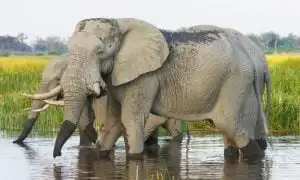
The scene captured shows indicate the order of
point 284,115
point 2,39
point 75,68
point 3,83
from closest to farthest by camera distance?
point 75,68
point 284,115
point 3,83
point 2,39

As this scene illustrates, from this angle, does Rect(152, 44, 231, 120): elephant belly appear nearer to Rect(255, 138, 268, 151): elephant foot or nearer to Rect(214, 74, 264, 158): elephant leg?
Rect(214, 74, 264, 158): elephant leg

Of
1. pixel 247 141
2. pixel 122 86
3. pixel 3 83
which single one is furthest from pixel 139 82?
pixel 3 83

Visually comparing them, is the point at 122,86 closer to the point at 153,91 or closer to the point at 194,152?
the point at 153,91

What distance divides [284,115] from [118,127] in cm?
552

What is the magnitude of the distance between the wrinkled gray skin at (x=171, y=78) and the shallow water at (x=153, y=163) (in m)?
0.44

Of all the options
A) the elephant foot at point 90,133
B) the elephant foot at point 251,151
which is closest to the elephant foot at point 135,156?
the elephant foot at point 251,151

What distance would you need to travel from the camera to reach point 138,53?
1482 cm

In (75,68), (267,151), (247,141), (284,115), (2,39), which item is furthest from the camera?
(2,39)

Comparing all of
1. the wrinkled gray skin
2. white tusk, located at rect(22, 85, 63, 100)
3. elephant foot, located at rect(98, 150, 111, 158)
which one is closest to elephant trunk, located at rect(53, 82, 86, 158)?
the wrinkled gray skin

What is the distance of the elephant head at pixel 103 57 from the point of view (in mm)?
14148

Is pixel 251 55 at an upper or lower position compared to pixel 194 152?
upper

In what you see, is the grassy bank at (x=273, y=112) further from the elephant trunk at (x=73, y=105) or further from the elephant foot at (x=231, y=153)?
the elephant trunk at (x=73, y=105)

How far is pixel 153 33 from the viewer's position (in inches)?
593

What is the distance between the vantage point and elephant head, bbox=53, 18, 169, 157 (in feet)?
46.4
